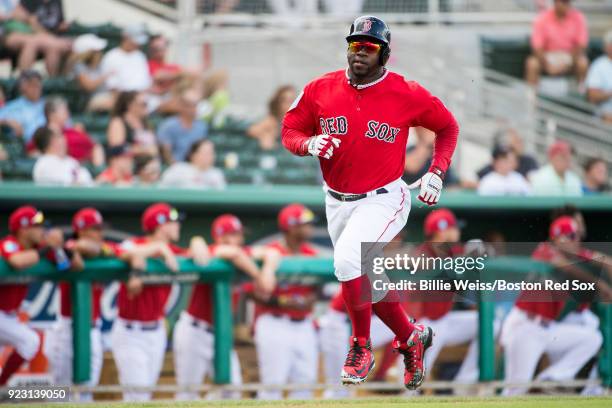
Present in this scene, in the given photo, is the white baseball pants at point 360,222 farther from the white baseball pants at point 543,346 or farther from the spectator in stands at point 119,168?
the spectator in stands at point 119,168

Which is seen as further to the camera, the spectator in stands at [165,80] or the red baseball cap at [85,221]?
the spectator in stands at [165,80]

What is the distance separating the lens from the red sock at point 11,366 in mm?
7223

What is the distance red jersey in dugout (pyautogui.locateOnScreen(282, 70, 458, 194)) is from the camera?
527 cm

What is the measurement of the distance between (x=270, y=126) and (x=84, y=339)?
318 centimetres

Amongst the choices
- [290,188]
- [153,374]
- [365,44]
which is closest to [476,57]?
[290,188]

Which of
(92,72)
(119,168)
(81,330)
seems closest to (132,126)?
(119,168)

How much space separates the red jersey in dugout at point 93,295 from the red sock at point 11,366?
0.46 m

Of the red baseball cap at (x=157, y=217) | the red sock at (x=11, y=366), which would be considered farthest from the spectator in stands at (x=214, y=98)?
the red sock at (x=11, y=366)

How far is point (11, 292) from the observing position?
23.3 feet

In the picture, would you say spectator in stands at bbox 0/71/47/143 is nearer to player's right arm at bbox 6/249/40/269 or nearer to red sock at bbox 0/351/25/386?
player's right arm at bbox 6/249/40/269

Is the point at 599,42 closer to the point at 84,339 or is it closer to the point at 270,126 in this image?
the point at 270,126

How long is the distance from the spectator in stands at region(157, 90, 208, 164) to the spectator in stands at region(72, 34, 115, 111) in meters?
0.59

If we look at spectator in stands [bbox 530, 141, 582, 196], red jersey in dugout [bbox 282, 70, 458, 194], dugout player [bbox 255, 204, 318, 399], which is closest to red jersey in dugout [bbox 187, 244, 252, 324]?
dugout player [bbox 255, 204, 318, 399]

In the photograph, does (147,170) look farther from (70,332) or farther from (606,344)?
(606,344)
